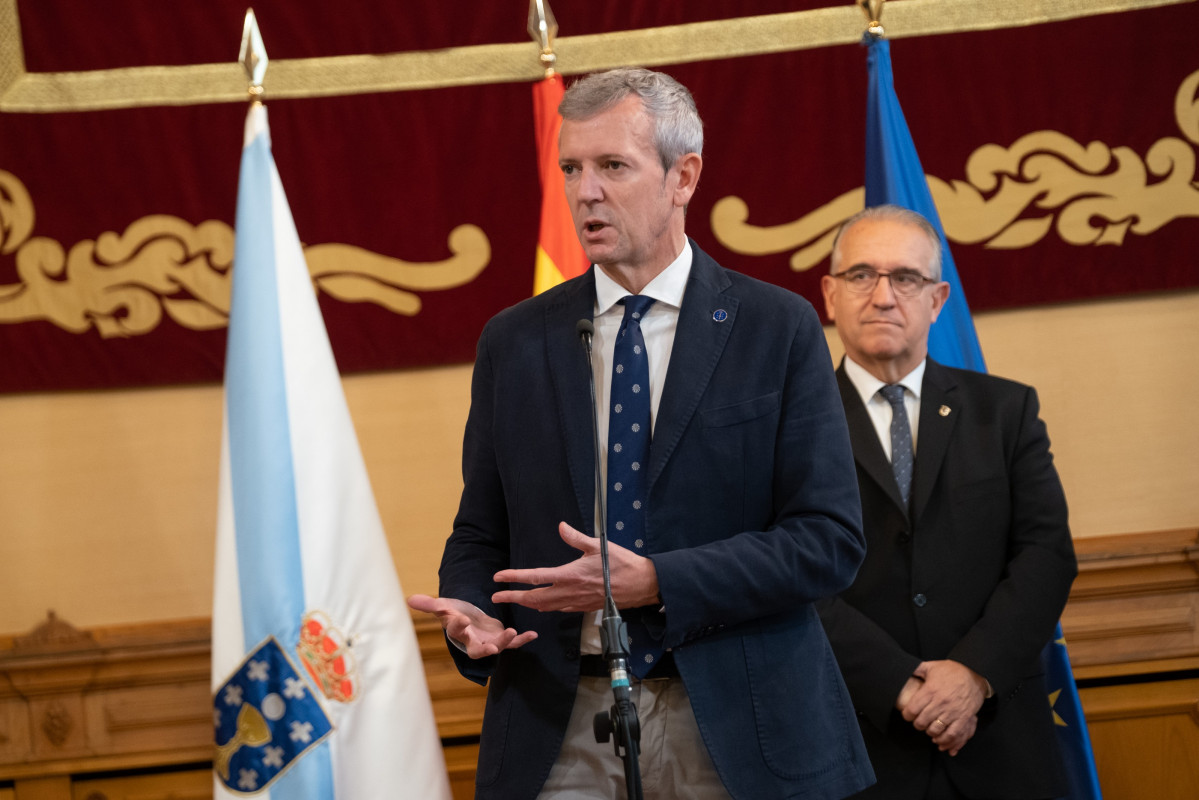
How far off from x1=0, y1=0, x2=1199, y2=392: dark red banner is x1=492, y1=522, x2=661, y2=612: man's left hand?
6.17 feet

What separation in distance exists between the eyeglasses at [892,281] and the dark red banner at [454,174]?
712 millimetres

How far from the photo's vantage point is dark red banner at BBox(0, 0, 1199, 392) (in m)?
3.25

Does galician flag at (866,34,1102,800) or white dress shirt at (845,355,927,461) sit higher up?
galician flag at (866,34,1102,800)

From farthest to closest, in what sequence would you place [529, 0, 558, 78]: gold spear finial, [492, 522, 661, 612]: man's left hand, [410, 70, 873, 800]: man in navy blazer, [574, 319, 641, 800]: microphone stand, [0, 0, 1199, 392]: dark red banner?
1. [0, 0, 1199, 392]: dark red banner
2. [529, 0, 558, 78]: gold spear finial
3. [410, 70, 873, 800]: man in navy blazer
4. [492, 522, 661, 612]: man's left hand
5. [574, 319, 641, 800]: microphone stand

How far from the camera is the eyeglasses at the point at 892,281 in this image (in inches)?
101

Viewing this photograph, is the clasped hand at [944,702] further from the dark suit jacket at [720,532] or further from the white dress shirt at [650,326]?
the white dress shirt at [650,326]

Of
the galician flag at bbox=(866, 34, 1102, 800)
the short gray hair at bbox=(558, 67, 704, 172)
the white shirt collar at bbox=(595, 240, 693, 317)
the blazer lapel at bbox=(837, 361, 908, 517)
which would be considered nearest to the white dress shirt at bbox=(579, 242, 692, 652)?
the white shirt collar at bbox=(595, 240, 693, 317)

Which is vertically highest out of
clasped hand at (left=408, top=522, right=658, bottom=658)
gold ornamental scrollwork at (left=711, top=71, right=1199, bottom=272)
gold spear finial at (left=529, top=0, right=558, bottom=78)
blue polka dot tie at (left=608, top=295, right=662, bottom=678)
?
gold spear finial at (left=529, top=0, right=558, bottom=78)

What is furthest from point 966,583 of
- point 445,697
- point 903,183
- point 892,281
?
point 445,697

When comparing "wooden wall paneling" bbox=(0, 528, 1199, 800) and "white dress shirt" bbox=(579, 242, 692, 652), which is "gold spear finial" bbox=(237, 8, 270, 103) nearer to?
"white dress shirt" bbox=(579, 242, 692, 652)

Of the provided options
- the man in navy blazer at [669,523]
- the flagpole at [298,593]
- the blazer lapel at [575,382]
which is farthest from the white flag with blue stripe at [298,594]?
the blazer lapel at [575,382]

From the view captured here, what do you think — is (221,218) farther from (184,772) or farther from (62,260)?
(184,772)

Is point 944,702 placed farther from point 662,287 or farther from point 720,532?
point 662,287

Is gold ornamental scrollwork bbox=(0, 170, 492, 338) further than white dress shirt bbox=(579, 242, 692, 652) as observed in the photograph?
Yes
